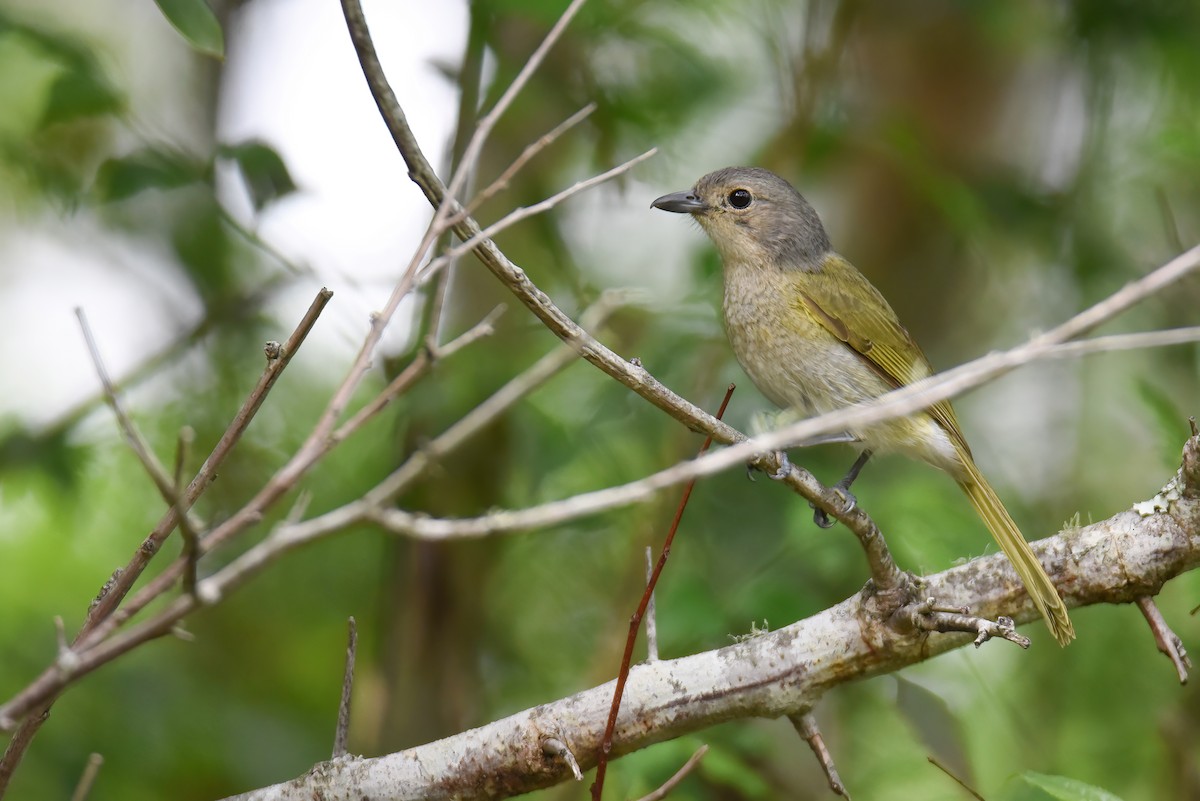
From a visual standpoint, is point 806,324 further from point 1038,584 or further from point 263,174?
point 263,174

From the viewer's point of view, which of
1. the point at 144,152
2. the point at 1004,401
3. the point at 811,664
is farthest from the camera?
the point at 1004,401

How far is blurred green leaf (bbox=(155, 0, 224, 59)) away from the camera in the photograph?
6.69ft

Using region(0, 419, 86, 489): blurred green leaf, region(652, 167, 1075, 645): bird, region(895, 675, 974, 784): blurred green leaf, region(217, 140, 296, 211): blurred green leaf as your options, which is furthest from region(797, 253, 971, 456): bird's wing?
region(0, 419, 86, 489): blurred green leaf

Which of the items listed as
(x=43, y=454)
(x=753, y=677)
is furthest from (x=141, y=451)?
(x=43, y=454)

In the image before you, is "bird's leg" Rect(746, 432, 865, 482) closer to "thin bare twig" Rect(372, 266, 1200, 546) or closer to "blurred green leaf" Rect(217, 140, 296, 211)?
"thin bare twig" Rect(372, 266, 1200, 546)

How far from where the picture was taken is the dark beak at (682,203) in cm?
418

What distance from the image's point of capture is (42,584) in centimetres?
508

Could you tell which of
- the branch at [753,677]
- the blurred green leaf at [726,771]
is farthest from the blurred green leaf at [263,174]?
the blurred green leaf at [726,771]

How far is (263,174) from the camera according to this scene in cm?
346

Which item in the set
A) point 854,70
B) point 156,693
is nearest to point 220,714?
point 156,693

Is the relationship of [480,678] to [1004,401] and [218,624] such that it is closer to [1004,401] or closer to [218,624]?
[218,624]

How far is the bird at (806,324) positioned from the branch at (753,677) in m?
0.96

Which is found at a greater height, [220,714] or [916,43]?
[916,43]

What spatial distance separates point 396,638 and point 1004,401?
3.95 m
